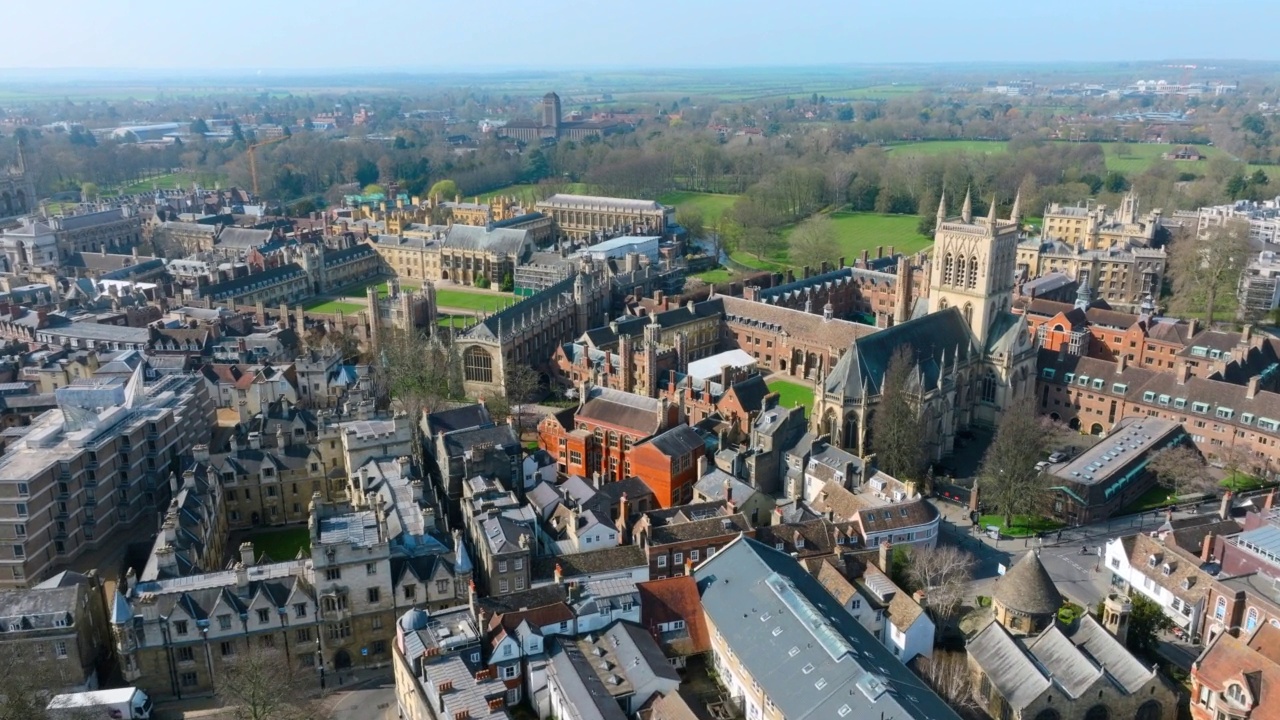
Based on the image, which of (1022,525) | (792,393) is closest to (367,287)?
(792,393)

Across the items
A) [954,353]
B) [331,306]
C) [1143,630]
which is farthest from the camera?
[331,306]

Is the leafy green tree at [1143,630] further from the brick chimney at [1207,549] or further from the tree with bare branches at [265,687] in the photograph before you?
the tree with bare branches at [265,687]

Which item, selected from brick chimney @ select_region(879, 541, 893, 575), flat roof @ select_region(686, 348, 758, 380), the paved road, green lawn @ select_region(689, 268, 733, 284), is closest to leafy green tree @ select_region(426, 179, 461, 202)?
green lawn @ select_region(689, 268, 733, 284)

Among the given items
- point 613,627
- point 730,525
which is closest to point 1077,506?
point 730,525

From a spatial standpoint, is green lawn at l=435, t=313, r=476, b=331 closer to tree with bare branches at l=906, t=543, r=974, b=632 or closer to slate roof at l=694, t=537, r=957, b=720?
slate roof at l=694, t=537, r=957, b=720

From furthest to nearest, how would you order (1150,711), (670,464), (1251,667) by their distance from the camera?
(670,464), (1150,711), (1251,667)

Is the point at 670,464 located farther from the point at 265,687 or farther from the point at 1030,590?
the point at 265,687
